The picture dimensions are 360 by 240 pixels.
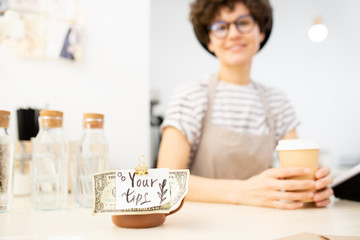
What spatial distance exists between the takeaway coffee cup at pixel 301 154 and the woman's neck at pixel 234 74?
0.60 meters

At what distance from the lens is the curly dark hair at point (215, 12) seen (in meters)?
1.23

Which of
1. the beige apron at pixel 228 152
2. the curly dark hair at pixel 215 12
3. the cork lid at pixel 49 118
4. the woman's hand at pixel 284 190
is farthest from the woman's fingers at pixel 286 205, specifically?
the curly dark hair at pixel 215 12

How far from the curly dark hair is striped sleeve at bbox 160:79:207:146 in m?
0.30

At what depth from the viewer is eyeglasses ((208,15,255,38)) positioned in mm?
1205

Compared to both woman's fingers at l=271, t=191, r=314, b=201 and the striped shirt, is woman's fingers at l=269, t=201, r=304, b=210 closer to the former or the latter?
woman's fingers at l=271, t=191, r=314, b=201

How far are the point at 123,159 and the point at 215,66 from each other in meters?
2.62

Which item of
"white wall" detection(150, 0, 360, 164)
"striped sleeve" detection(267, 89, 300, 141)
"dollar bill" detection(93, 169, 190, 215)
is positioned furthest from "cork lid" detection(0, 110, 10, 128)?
"white wall" detection(150, 0, 360, 164)

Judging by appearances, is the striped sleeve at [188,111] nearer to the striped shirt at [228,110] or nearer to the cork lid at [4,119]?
the striped shirt at [228,110]

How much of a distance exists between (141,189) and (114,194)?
0.05 m

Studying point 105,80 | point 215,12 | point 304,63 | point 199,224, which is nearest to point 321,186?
point 199,224

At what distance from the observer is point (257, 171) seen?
125 centimetres

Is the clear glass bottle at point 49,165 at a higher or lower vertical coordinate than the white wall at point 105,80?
lower

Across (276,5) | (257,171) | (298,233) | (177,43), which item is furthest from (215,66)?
(298,233)

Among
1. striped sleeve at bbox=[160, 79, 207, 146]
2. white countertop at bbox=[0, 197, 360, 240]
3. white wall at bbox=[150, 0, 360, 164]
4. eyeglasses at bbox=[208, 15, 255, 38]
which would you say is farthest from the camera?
white wall at bbox=[150, 0, 360, 164]
